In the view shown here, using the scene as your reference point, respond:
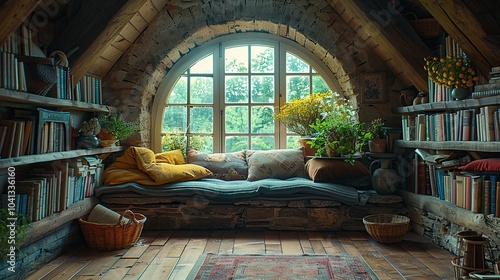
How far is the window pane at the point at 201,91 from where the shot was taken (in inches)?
213

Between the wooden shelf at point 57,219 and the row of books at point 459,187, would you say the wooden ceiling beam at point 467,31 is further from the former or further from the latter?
the wooden shelf at point 57,219

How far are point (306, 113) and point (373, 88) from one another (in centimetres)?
79

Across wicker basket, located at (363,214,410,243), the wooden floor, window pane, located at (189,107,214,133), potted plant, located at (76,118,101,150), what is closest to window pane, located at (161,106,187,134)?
window pane, located at (189,107,214,133)

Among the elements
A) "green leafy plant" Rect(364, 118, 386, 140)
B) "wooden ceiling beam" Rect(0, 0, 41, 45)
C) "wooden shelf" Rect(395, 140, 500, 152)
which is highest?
"wooden ceiling beam" Rect(0, 0, 41, 45)

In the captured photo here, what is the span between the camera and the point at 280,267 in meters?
3.06

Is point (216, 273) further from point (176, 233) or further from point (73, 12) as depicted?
point (73, 12)

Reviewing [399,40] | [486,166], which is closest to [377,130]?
[399,40]

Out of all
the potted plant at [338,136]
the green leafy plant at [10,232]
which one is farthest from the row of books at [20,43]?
the potted plant at [338,136]

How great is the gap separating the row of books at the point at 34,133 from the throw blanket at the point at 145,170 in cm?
78

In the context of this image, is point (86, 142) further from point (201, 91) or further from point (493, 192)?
point (493, 192)

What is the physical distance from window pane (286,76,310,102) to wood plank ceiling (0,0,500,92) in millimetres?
968

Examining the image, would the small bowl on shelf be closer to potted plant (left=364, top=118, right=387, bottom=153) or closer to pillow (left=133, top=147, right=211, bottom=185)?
pillow (left=133, top=147, right=211, bottom=185)

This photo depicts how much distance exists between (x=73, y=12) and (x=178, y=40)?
4.17ft

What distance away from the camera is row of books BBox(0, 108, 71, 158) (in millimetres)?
2809
